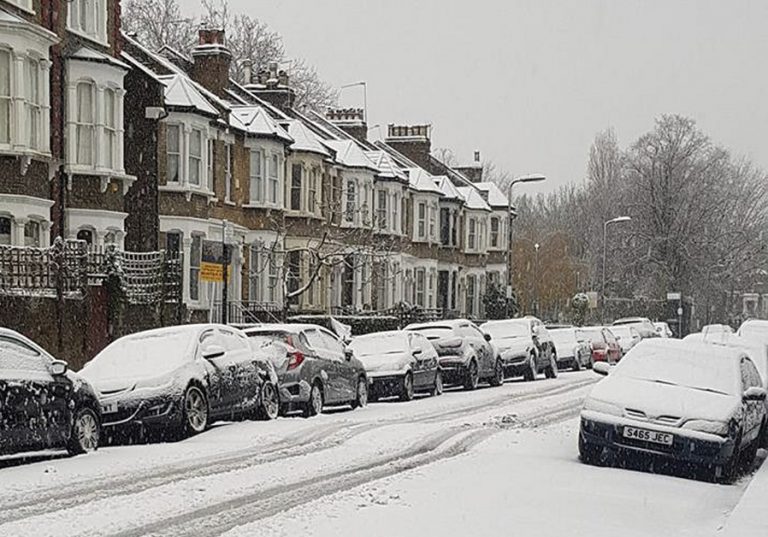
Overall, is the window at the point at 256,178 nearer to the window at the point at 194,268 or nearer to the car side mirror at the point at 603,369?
the window at the point at 194,268

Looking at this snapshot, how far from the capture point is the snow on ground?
33.1ft

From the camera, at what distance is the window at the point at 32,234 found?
88.3 feet

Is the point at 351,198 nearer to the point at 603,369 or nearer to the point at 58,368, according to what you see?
the point at 603,369

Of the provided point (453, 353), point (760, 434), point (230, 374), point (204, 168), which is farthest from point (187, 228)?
point (760, 434)

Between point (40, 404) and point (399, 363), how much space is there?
12.4m

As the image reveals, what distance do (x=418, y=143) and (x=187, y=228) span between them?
33430mm

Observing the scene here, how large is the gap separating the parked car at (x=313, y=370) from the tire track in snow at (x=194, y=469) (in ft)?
4.83

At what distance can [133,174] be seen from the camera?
33.2 meters

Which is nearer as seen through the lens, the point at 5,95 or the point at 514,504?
the point at 514,504

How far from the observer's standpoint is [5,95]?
1011 inches

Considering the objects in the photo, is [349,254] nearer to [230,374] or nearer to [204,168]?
[204,168]

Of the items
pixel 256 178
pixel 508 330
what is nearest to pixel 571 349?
pixel 508 330

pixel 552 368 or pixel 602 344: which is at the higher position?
pixel 602 344

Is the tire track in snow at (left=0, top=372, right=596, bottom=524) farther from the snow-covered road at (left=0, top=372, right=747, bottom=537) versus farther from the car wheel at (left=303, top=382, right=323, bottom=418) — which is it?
the car wheel at (left=303, top=382, right=323, bottom=418)
